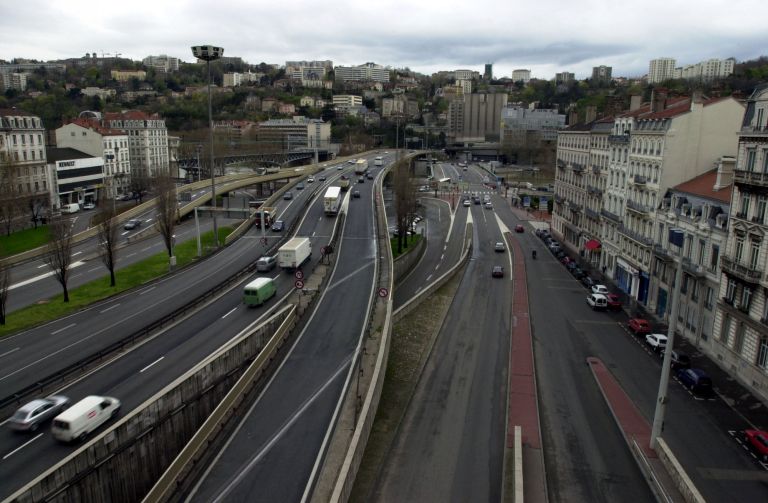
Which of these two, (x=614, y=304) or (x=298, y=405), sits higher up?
(x=298, y=405)

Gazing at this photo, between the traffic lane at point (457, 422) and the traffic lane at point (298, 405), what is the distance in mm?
3869

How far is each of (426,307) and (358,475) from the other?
26.2 m

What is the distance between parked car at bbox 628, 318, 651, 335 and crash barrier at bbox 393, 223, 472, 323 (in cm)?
1741

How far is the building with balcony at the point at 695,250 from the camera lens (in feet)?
129

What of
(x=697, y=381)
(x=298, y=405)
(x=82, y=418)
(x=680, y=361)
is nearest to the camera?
(x=82, y=418)

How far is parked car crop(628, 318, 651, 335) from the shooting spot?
43.2 metres

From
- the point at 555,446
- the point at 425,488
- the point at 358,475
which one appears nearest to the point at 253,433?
the point at 358,475

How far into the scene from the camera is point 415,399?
1287 inches

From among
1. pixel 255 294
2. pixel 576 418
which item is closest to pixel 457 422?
pixel 576 418

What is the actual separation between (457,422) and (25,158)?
8221 cm

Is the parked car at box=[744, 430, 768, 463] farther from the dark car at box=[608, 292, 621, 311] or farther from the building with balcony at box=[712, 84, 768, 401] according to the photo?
the dark car at box=[608, 292, 621, 311]

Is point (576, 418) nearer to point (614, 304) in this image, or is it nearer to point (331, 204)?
point (614, 304)

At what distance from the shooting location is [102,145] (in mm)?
110688

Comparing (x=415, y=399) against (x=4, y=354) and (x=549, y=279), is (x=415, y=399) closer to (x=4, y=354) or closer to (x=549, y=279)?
(x=4, y=354)
